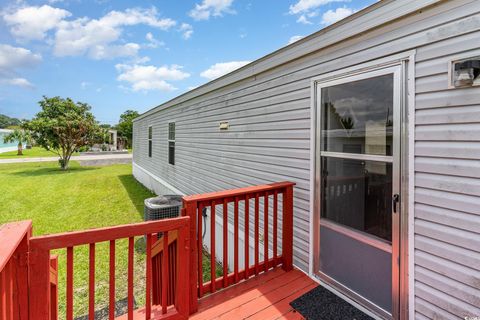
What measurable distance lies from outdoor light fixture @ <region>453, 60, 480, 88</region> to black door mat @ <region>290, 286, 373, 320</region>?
6.22 ft

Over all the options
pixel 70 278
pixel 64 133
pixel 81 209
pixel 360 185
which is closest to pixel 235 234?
pixel 360 185

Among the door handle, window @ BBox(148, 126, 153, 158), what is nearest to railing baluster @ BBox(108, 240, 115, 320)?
the door handle

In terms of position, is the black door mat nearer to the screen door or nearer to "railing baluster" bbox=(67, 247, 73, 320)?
the screen door

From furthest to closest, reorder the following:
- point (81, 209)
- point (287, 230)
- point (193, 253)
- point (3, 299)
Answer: point (81, 209) < point (287, 230) < point (193, 253) < point (3, 299)

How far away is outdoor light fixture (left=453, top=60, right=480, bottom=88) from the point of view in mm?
1496


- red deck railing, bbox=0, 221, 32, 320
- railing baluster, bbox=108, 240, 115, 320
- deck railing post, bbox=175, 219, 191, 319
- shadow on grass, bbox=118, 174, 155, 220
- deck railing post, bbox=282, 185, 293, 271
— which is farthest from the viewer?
shadow on grass, bbox=118, 174, 155, 220

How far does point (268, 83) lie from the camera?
336 cm

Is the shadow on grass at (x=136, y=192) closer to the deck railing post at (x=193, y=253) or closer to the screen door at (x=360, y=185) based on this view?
the deck railing post at (x=193, y=253)

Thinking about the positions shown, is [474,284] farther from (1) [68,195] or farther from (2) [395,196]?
(1) [68,195]

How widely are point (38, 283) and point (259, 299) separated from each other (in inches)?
66.4

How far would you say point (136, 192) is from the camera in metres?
9.45

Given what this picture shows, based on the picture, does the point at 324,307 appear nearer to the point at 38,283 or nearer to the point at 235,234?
the point at 235,234

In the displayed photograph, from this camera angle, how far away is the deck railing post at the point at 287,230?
2764 millimetres

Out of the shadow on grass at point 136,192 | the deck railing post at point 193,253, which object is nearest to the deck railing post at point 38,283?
the deck railing post at point 193,253
